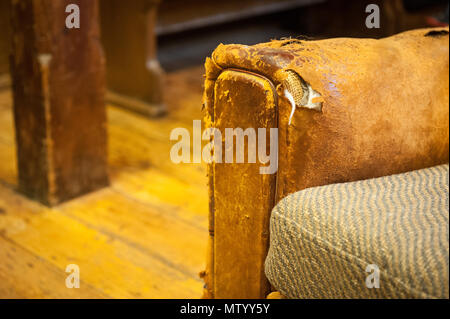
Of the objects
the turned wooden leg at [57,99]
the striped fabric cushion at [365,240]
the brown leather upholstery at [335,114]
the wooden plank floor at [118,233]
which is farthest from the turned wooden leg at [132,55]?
the striped fabric cushion at [365,240]

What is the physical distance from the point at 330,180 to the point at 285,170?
0.08 metres

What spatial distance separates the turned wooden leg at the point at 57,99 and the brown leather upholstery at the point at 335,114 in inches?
28.3

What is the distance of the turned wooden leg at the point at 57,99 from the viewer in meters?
1.57

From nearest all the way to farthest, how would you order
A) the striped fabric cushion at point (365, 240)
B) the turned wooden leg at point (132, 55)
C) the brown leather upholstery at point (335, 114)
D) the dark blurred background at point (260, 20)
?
the striped fabric cushion at point (365, 240) < the brown leather upholstery at point (335, 114) < the turned wooden leg at point (132, 55) < the dark blurred background at point (260, 20)

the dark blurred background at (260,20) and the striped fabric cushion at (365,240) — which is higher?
the dark blurred background at (260,20)

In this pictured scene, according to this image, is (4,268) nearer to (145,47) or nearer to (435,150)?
(435,150)

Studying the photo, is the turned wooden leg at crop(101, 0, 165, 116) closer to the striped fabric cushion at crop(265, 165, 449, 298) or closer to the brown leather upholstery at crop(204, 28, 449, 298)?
the brown leather upholstery at crop(204, 28, 449, 298)

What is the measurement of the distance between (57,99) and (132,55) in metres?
0.82

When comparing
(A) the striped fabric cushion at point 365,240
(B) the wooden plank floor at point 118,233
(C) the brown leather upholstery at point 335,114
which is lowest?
(B) the wooden plank floor at point 118,233

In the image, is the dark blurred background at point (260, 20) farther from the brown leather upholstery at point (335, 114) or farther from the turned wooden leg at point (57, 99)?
the brown leather upholstery at point (335, 114)

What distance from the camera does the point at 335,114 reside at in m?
0.94

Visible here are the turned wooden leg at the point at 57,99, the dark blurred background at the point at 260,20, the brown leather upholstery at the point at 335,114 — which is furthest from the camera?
the dark blurred background at the point at 260,20

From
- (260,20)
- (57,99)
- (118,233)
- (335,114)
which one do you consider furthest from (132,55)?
(335,114)

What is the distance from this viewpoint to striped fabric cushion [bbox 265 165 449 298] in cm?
77
